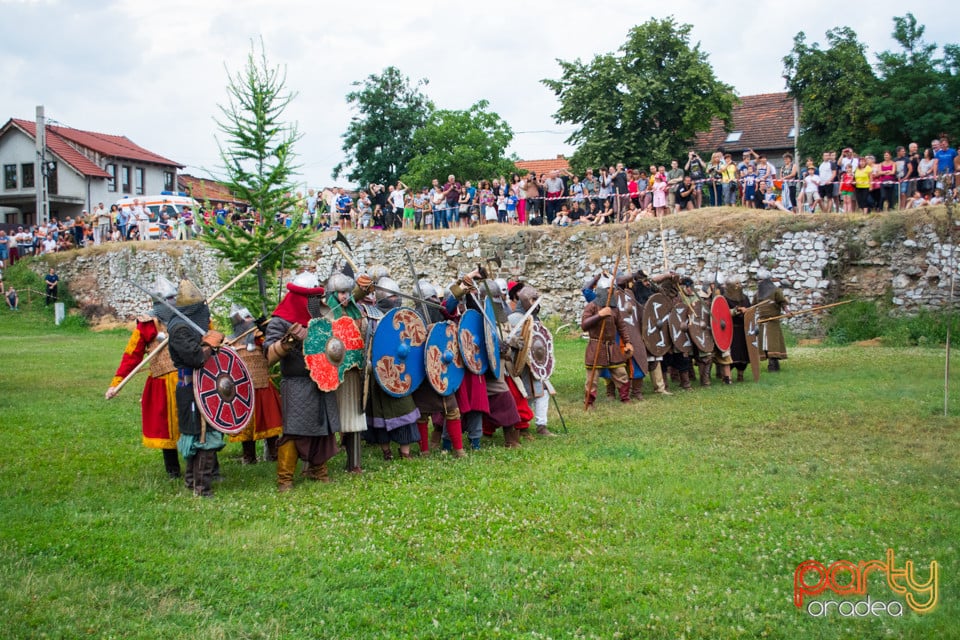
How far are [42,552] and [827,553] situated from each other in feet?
16.1

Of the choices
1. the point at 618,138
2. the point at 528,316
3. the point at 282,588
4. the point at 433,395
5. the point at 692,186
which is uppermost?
the point at 618,138

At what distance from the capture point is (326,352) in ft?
24.0

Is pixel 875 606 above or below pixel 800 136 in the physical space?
below

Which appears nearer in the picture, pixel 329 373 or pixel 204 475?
pixel 204 475

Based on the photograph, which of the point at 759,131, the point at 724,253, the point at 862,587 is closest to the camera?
the point at 862,587

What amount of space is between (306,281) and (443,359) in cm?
156

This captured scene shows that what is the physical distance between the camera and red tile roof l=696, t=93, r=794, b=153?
118ft

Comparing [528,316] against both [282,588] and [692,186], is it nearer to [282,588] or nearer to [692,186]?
[282,588]

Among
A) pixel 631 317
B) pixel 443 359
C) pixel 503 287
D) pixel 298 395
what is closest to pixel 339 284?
pixel 298 395

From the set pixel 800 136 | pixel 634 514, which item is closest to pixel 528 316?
pixel 634 514

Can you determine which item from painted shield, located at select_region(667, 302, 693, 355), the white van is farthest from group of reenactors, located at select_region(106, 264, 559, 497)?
the white van

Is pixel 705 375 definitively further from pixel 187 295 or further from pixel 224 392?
pixel 187 295

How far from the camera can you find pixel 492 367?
8.74 m

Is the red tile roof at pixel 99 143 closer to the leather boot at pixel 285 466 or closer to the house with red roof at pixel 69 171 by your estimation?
the house with red roof at pixel 69 171
